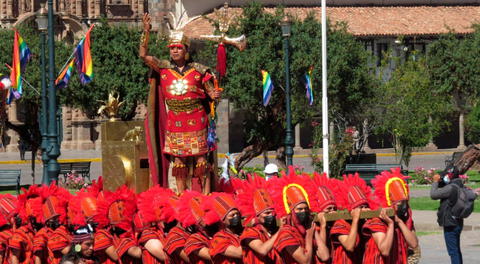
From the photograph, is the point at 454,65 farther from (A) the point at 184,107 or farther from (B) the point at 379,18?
(A) the point at 184,107

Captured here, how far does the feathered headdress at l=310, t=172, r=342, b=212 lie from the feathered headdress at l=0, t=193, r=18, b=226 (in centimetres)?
338

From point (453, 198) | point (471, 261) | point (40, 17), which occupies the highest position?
point (40, 17)

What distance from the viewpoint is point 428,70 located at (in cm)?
5322

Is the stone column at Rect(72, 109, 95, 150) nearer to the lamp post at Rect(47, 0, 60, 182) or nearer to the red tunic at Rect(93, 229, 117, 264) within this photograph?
the lamp post at Rect(47, 0, 60, 182)

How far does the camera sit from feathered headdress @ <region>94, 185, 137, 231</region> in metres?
13.0

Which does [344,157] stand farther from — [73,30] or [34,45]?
[73,30]

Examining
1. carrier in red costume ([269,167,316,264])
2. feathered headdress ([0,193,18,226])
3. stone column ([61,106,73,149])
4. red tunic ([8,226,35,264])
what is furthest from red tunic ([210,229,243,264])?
stone column ([61,106,73,149])

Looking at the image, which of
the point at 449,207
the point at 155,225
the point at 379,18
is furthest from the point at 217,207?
the point at 379,18

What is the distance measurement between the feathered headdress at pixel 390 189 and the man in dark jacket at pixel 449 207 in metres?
3.48

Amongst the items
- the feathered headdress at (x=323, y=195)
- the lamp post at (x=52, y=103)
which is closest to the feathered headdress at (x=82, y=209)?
the feathered headdress at (x=323, y=195)

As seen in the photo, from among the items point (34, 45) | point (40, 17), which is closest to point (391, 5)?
point (34, 45)

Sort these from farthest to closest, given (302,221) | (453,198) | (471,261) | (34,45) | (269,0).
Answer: (269,0)
(34,45)
(471,261)
(453,198)
(302,221)

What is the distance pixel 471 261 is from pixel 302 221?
323 inches

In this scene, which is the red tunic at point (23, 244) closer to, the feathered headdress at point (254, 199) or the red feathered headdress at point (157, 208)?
the red feathered headdress at point (157, 208)
